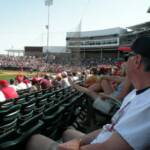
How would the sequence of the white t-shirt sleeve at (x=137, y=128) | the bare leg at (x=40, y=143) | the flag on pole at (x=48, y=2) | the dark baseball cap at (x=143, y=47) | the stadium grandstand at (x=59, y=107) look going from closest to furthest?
1. the white t-shirt sleeve at (x=137, y=128)
2. the dark baseball cap at (x=143, y=47)
3. the bare leg at (x=40, y=143)
4. the stadium grandstand at (x=59, y=107)
5. the flag on pole at (x=48, y=2)

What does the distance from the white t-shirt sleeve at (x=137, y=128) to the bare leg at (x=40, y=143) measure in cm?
134

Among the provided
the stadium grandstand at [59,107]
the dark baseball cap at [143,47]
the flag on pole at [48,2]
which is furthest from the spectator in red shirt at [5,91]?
the flag on pole at [48,2]

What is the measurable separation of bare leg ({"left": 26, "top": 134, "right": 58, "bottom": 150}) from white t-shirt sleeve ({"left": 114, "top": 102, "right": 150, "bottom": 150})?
1.34 meters

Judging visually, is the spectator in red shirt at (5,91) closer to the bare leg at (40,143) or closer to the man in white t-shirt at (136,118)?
the bare leg at (40,143)

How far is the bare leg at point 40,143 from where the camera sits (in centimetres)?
311

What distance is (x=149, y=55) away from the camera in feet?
6.67

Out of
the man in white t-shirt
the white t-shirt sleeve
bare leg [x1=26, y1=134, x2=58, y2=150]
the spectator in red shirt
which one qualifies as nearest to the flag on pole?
the spectator in red shirt

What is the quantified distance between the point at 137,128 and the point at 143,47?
22.0 inches

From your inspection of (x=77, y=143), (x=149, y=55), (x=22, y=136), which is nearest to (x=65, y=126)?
(x=22, y=136)

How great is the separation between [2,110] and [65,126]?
211 cm

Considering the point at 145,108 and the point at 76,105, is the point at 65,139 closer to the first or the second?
the point at 145,108

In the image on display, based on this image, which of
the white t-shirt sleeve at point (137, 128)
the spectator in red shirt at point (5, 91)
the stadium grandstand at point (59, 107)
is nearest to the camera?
the white t-shirt sleeve at point (137, 128)

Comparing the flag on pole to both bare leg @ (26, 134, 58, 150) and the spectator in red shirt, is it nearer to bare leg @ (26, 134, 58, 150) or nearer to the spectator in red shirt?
the spectator in red shirt

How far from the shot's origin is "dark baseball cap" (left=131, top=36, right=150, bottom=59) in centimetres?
205
